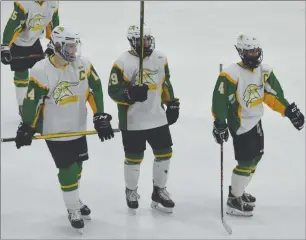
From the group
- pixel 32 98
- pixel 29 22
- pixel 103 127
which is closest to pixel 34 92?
pixel 32 98

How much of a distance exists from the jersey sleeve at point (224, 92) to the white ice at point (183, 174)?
632 millimetres

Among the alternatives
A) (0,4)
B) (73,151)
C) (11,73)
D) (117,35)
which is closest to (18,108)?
(11,73)

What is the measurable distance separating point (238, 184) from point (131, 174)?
2.03 ft

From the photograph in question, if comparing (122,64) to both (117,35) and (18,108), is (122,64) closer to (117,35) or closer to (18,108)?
(18,108)

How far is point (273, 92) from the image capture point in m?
4.16

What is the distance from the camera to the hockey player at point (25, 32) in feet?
18.1

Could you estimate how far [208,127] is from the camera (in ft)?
19.2

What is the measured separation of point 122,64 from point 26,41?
1848mm

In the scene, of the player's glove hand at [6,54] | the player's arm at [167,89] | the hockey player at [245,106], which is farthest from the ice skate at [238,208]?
the player's glove hand at [6,54]

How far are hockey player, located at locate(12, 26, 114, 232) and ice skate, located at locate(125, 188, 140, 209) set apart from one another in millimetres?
361

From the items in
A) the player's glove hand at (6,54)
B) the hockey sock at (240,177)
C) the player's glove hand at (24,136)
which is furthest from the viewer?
the player's glove hand at (6,54)

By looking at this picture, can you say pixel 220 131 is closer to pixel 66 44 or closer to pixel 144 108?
pixel 144 108

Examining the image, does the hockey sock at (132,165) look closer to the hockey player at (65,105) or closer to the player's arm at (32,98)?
the hockey player at (65,105)

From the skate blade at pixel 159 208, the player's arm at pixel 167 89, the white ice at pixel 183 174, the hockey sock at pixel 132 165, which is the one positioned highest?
the player's arm at pixel 167 89
